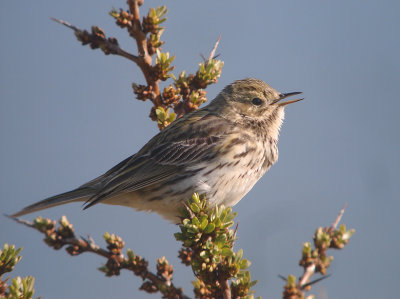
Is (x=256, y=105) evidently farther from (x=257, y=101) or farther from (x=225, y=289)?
(x=225, y=289)

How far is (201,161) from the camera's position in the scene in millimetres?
4551

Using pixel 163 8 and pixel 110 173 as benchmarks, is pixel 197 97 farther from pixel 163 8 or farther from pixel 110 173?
pixel 110 173

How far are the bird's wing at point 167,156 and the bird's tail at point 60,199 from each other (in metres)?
0.18

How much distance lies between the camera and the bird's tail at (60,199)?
475 cm

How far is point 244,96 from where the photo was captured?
5328 mm

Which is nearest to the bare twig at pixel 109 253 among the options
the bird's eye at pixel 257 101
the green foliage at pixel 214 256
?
the green foliage at pixel 214 256

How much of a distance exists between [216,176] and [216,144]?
1.41 feet

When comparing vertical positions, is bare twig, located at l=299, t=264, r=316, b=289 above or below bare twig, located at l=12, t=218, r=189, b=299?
below

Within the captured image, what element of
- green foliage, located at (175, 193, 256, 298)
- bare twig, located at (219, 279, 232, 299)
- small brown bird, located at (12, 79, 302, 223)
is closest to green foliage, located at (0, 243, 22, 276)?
green foliage, located at (175, 193, 256, 298)

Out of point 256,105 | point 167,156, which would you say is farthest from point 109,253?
point 256,105

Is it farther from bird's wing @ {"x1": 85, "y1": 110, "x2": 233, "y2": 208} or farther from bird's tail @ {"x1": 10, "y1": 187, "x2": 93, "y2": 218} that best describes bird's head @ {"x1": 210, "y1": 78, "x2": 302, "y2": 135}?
bird's tail @ {"x1": 10, "y1": 187, "x2": 93, "y2": 218}

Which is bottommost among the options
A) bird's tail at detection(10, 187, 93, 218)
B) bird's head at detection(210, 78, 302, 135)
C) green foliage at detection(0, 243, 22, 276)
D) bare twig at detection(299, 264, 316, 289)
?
bare twig at detection(299, 264, 316, 289)

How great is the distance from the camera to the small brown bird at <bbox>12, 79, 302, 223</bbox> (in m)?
4.43

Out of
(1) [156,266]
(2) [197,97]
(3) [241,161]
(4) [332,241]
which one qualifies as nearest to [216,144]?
(3) [241,161]
